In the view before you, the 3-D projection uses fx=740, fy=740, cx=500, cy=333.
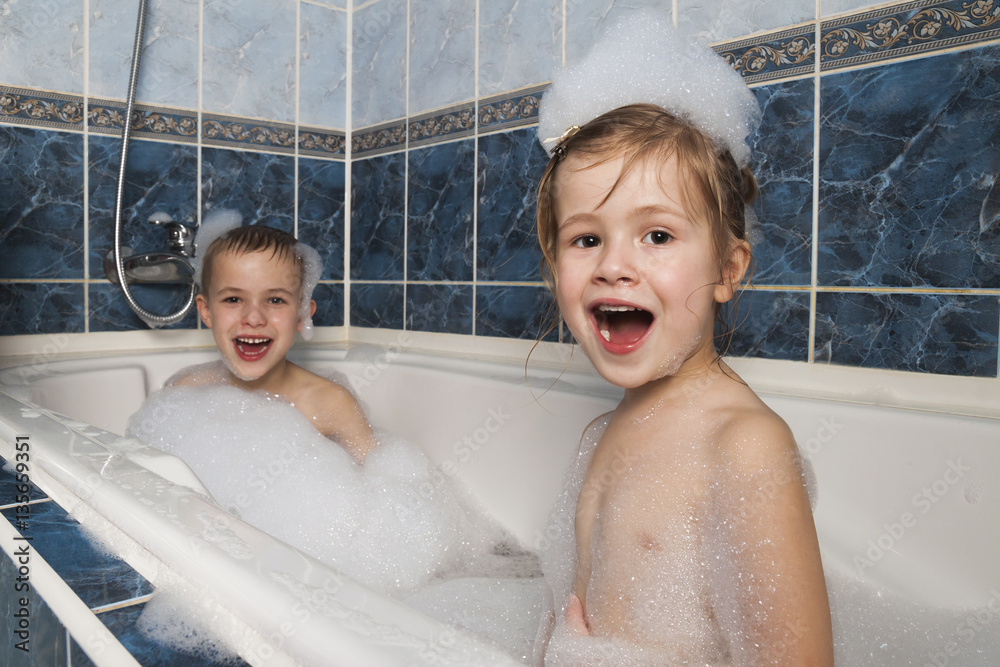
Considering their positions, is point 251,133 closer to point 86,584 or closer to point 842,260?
point 842,260

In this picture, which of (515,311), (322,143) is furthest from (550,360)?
(322,143)

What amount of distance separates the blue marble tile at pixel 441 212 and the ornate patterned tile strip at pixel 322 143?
31cm

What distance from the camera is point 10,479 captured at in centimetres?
79

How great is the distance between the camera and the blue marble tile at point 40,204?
1.62m

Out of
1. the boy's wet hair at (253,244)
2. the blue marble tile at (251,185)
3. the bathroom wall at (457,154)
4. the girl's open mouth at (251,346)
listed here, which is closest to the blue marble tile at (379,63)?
the bathroom wall at (457,154)

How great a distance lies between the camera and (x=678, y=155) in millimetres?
761

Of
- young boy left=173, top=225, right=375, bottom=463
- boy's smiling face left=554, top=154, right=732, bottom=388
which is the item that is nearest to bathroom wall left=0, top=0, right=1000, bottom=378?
young boy left=173, top=225, right=375, bottom=463

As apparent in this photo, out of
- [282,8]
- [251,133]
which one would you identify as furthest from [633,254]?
[282,8]

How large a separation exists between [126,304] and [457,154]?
879mm

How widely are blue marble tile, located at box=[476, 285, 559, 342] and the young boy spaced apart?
0.36 meters

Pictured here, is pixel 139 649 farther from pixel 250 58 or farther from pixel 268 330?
pixel 250 58

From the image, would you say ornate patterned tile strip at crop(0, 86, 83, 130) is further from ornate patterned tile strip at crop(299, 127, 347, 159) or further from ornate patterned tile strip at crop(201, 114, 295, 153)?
ornate patterned tile strip at crop(299, 127, 347, 159)

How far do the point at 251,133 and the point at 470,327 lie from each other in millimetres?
803

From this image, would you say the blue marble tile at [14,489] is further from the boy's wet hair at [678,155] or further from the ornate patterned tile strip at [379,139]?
the ornate patterned tile strip at [379,139]
